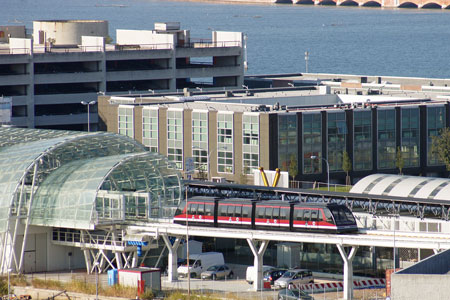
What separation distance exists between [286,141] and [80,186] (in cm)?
3560

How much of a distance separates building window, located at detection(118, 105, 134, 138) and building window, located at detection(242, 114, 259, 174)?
13564 mm

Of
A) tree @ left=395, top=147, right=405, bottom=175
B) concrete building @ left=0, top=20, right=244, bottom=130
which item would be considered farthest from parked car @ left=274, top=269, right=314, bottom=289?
concrete building @ left=0, top=20, right=244, bottom=130

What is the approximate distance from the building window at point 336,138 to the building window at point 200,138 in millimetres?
10958

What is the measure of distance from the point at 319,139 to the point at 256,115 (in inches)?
238

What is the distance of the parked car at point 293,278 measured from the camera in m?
71.3

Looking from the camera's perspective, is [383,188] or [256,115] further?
[256,115]

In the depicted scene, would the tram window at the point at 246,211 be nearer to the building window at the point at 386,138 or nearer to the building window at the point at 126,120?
the building window at the point at 386,138

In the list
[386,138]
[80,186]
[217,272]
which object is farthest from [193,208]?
[386,138]

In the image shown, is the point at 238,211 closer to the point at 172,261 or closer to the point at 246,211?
the point at 246,211

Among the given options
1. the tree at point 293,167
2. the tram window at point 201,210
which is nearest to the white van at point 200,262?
the tram window at point 201,210

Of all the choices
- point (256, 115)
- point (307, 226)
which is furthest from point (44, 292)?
point (256, 115)

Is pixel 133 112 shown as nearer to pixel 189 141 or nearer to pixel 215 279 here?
pixel 189 141

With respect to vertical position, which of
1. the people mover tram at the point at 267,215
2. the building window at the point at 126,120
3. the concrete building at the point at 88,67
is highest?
the concrete building at the point at 88,67

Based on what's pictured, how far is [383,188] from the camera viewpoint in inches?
3423
